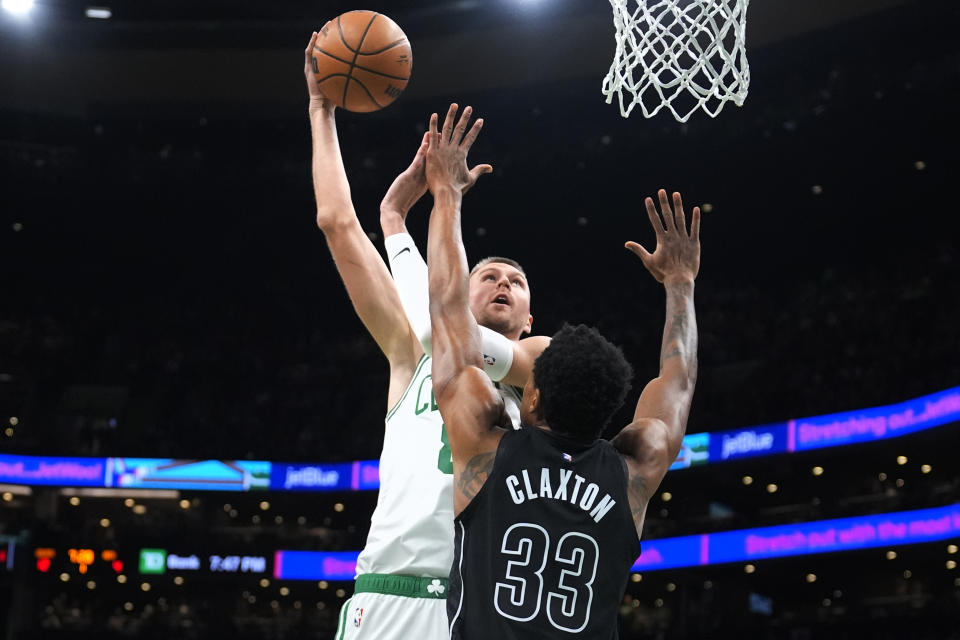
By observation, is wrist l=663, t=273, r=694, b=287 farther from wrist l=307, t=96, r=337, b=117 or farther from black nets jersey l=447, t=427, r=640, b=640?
wrist l=307, t=96, r=337, b=117

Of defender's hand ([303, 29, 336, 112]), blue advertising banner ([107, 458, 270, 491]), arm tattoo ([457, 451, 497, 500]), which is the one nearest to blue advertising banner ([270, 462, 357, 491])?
blue advertising banner ([107, 458, 270, 491])

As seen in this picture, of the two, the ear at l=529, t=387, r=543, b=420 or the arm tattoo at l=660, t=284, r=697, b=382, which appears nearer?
the ear at l=529, t=387, r=543, b=420

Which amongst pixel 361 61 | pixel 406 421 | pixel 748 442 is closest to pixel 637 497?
pixel 406 421

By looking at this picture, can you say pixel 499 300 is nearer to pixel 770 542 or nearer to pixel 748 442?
pixel 748 442

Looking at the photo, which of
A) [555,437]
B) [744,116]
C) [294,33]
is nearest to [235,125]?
[294,33]

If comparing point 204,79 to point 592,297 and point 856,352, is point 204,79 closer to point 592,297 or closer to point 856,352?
point 592,297

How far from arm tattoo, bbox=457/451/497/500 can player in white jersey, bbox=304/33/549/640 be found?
498 millimetres

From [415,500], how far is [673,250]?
3.53 feet

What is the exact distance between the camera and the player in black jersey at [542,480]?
2.46 metres

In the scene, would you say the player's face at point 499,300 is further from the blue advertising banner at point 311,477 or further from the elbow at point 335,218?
the blue advertising banner at point 311,477

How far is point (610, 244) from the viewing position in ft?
71.2

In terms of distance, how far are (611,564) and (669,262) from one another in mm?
1139

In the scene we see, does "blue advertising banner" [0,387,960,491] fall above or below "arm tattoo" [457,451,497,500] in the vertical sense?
above

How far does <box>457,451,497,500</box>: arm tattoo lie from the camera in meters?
2.56
